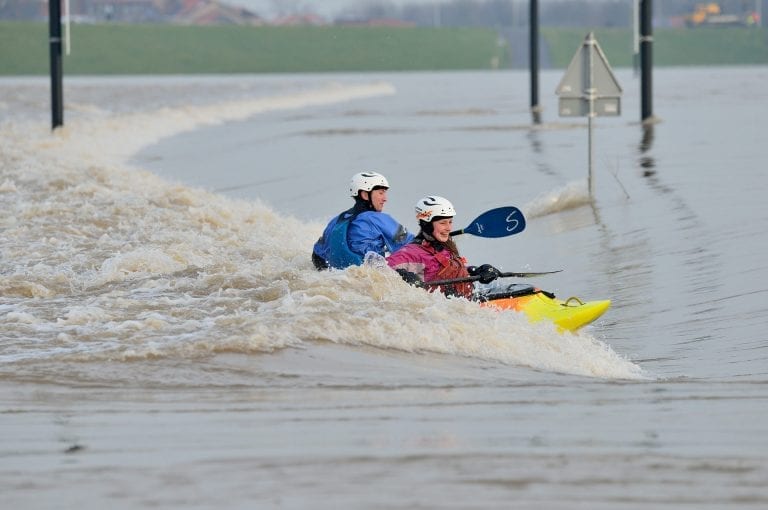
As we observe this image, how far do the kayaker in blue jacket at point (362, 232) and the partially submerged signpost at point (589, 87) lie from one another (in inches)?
273

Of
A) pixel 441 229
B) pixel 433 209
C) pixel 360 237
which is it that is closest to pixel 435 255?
pixel 441 229

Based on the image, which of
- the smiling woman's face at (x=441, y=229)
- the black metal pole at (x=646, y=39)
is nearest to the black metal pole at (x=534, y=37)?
the black metal pole at (x=646, y=39)

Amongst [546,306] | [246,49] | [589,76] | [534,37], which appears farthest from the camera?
[246,49]

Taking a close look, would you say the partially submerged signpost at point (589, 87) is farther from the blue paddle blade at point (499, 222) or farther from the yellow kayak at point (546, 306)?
the yellow kayak at point (546, 306)

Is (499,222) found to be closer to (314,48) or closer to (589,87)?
(589,87)

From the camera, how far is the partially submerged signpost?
733 inches

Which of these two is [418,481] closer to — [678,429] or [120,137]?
[678,429]

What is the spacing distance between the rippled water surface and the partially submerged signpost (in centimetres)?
111

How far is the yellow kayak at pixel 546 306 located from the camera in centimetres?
1045

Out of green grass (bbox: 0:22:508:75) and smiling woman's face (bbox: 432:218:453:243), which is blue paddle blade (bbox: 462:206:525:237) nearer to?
smiling woman's face (bbox: 432:218:453:243)

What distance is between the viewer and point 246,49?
129000mm

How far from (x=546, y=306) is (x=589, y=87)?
27.9 feet

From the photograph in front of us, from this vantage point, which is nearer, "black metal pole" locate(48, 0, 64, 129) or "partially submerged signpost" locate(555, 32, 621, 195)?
"partially submerged signpost" locate(555, 32, 621, 195)

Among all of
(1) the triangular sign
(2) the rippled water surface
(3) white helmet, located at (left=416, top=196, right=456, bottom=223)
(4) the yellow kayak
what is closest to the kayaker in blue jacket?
(2) the rippled water surface
